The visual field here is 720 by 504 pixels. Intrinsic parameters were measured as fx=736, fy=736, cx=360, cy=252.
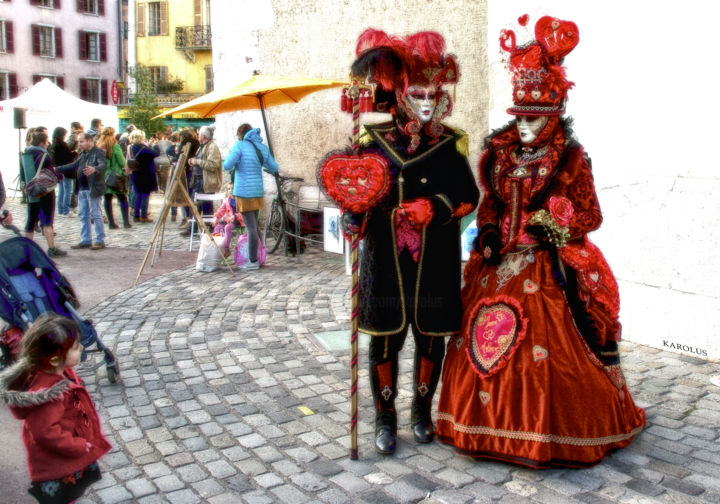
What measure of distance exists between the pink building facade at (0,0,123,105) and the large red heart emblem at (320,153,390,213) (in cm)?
4315

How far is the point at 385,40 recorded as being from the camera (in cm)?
354

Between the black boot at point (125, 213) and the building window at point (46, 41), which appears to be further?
the building window at point (46, 41)

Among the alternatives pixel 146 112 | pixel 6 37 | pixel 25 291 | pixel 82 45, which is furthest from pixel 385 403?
pixel 82 45

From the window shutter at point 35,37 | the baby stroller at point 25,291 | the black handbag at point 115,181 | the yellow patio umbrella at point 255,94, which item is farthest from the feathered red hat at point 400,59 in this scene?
the window shutter at point 35,37

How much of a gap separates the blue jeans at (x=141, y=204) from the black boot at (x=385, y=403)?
1088 cm

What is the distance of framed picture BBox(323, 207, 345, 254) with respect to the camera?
9094 millimetres

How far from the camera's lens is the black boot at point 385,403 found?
3826 mm

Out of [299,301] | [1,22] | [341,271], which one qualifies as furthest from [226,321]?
[1,22]

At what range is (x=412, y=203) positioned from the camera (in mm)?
3549

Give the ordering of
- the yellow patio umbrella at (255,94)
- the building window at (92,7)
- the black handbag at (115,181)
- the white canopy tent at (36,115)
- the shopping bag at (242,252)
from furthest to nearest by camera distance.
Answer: the building window at (92,7)
the white canopy tent at (36,115)
the black handbag at (115,181)
the shopping bag at (242,252)
the yellow patio umbrella at (255,94)

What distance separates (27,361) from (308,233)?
7.74 meters

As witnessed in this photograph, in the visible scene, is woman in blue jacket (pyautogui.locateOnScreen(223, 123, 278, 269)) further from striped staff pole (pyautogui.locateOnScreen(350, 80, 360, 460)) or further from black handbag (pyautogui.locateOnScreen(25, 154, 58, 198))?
striped staff pole (pyautogui.locateOnScreen(350, 80, 360, 460))

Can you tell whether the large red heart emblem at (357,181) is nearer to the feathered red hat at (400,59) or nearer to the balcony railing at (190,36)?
the feathered red hat at (400,59)

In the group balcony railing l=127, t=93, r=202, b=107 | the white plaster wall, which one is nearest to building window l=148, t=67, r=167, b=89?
balcony railing l=127, t=93, r=202, b=107
